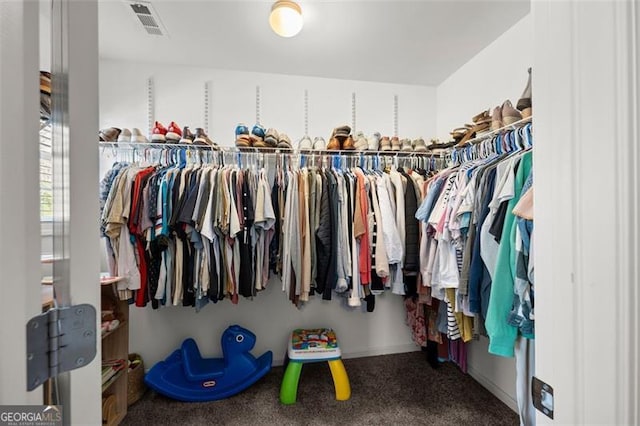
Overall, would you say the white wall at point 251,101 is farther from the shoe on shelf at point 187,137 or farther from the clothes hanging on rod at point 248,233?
the clothes hanging on rod at point 248,233

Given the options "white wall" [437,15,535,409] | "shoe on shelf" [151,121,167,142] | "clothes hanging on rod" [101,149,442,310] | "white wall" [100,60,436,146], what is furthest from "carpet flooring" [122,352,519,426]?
"white wall" [100,60,436,146]

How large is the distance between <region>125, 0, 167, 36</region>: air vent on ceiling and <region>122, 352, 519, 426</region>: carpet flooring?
2475mm

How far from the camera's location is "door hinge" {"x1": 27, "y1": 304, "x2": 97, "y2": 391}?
33cm

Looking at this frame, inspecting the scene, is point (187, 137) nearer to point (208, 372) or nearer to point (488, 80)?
point (208, 372)

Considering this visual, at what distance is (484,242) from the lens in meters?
1.20

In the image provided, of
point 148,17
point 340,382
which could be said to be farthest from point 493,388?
point 148,17

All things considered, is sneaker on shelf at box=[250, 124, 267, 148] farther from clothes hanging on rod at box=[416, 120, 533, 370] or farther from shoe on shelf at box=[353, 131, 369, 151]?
clothes hanging on rod at box=[416, 120, 533, 370]

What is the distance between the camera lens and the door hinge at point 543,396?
475 mm

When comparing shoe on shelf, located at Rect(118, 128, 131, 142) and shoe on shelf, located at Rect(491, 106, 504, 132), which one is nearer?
shoe on shelf, located at Rect(491, 106, 504, 132)

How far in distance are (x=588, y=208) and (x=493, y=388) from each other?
2.05 m

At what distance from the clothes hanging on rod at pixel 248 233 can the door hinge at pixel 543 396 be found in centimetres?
116

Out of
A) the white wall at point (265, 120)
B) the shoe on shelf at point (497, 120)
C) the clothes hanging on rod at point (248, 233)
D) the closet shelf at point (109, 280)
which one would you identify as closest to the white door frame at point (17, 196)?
the clothes hanging on rod at point (248, 233)

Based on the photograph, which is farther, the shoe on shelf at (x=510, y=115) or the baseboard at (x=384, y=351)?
the baseboard at (x=384, y=351)
